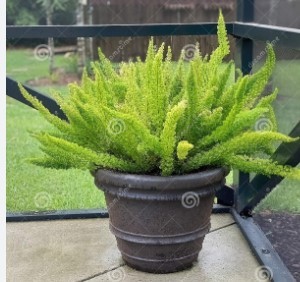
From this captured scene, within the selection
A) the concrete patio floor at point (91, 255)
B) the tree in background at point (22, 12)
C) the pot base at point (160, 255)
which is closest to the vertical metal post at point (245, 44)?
the concrete patio floor at point (91, 255)

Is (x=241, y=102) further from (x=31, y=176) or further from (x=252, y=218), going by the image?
(x=31, y=176)

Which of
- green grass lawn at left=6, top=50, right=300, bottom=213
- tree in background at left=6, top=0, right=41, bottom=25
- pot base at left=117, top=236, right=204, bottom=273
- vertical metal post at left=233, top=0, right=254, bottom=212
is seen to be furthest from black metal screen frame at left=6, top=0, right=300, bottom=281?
tree in background at left=6, top=0, right=41, bottom=25

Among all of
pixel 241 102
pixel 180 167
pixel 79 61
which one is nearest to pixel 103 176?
pixel 180 167

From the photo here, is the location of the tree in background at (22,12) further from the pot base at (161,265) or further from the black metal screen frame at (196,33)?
the pot base at (161,265)

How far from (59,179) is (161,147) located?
231 centimetres

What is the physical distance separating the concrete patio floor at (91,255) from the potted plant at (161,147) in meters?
0.10

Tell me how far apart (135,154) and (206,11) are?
1004 centimetres

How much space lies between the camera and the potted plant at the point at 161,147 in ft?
7.59

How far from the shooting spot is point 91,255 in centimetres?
280

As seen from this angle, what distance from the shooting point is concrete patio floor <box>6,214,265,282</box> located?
2588mm

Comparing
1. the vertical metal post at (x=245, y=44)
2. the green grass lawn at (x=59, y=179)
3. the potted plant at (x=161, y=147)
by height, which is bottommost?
the green grass lawn at (x=59, y=179)

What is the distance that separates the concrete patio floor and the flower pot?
89mm

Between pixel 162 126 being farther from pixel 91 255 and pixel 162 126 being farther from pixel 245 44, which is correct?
pixel 245 44

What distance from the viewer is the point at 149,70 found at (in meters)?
2.35
